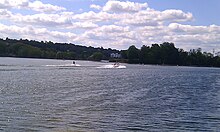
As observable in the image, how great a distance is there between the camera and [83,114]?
29188 millimetres

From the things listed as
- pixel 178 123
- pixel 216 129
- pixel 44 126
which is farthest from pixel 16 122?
pixel 216 129

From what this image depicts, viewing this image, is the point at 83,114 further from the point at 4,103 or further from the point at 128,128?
the point at 4,103

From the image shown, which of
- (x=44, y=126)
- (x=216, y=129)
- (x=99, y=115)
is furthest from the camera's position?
(x=99, y=115)

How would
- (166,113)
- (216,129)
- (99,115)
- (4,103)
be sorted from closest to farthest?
(216,129) → (99,115) → (166,113) → (4,103)

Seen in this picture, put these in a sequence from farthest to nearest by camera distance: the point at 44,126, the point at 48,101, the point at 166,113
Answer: the point at 48,101 < the point at 166,113 < the point at 44,126

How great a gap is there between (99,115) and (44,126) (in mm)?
6116

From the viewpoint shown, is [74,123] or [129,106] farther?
[129,106]

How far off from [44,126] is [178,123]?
8.78m

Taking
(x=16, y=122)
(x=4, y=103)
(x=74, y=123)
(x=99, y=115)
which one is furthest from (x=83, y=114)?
(x=4, y=103)

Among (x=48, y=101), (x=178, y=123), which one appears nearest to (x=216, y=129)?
(x=178, y=123)

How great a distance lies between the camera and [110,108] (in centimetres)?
3316

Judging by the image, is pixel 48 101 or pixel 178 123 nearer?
pixel 178 123

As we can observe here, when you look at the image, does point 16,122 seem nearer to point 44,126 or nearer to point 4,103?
point 44,126

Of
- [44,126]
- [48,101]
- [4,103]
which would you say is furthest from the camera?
[48,101]
